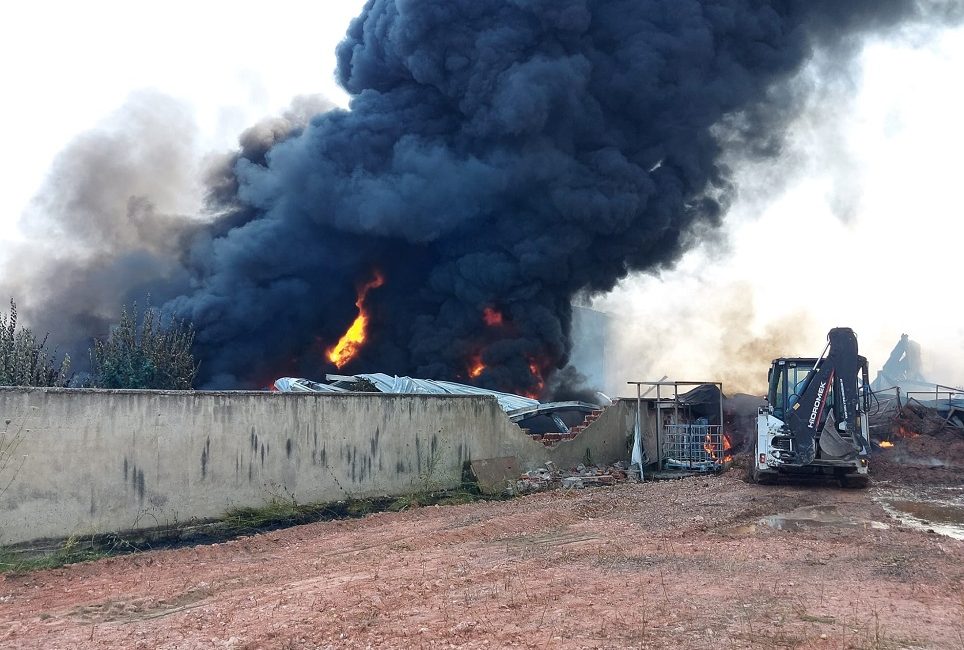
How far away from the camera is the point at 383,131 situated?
29406 millimetres

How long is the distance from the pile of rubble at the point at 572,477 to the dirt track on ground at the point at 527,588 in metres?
3.85

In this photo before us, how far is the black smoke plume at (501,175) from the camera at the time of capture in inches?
1061

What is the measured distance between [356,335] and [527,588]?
82.5ft

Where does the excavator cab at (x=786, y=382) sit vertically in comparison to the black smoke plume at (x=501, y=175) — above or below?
below

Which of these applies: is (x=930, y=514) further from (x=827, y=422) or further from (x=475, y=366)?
(x=475, y=366)

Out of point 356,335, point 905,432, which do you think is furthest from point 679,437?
point 356,335

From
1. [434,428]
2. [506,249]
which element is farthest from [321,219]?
[434,428]

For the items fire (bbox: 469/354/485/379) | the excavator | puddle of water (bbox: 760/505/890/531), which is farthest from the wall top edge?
fire (bbox: 469/354/485/379)

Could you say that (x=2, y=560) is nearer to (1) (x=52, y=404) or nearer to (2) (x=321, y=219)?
(1) (x=52, y=404)

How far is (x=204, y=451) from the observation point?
1082 cm

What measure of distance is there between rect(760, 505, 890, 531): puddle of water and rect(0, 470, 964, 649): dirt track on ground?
8 centimetres

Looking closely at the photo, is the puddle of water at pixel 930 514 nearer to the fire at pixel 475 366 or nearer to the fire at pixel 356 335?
the fire at pixel 475 366

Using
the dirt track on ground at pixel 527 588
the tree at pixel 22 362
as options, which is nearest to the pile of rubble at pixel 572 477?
the dirt track on ground at pixel 527 588

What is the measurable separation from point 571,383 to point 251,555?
21.8 metres
